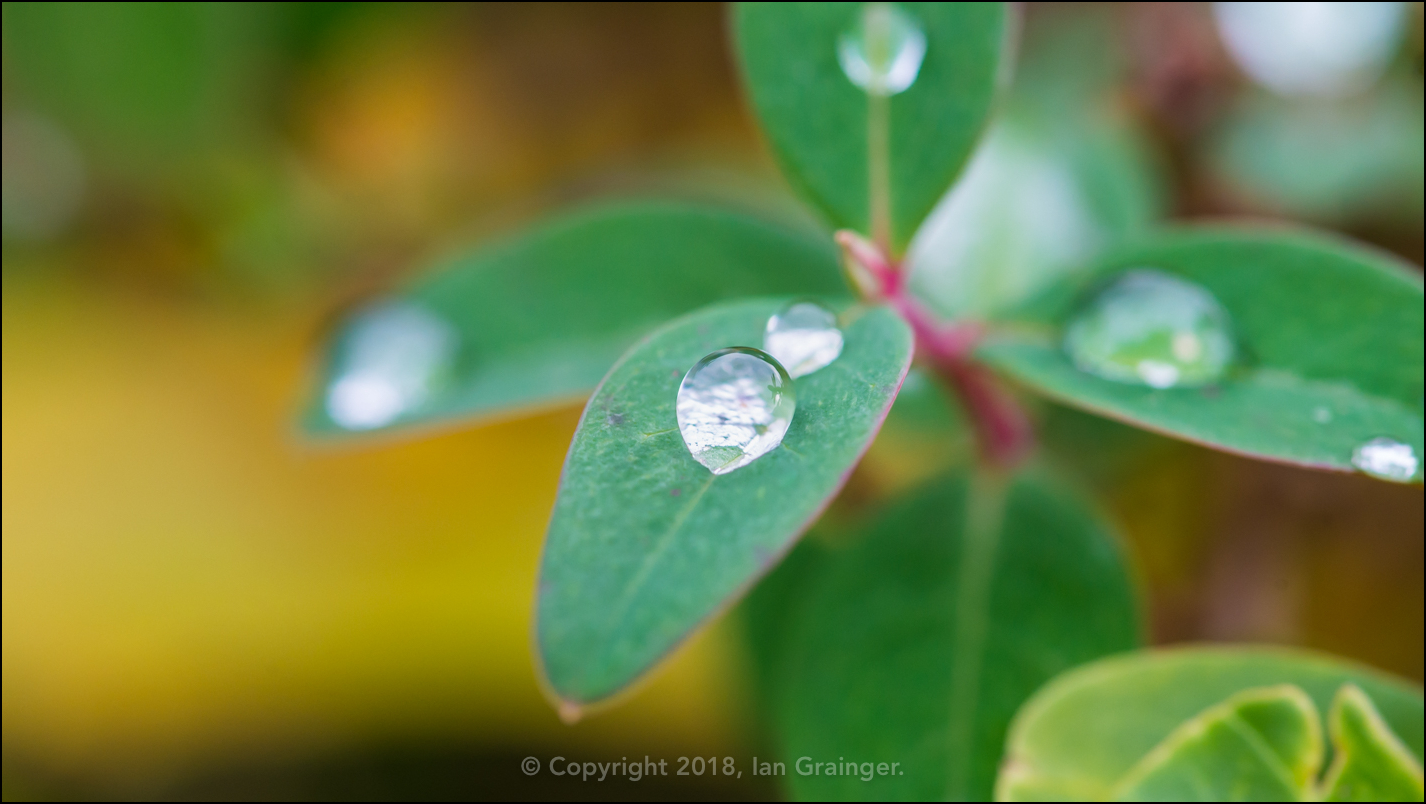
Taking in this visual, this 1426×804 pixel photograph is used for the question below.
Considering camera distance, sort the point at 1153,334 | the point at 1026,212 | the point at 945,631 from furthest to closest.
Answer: the point at 1026,212 < the point at 945,631 < the point at 1153,334

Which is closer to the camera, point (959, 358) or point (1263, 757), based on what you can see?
point (1263, 757)

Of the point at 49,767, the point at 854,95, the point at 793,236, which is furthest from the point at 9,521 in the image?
the point at 854,95

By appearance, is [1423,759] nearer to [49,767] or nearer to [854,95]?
[854,95]

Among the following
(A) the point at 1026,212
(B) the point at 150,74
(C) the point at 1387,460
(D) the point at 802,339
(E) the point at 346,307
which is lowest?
(C) the point at 1387,460

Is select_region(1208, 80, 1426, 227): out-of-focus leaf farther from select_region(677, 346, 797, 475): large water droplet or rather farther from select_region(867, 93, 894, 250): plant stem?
select_region(677, 346, 797, 475): large water droplet

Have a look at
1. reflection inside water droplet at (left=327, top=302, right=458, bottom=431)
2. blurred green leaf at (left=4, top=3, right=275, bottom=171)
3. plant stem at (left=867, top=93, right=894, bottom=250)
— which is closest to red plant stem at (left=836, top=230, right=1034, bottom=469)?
plant stem at (left=867, top=93, right=894, bottom=250)

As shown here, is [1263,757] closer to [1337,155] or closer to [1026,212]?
[1026,212]

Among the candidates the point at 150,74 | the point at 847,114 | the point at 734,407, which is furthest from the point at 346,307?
the point at 734,407

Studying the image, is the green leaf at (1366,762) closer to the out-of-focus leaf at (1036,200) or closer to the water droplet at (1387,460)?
the water droplet at (1387,460)
